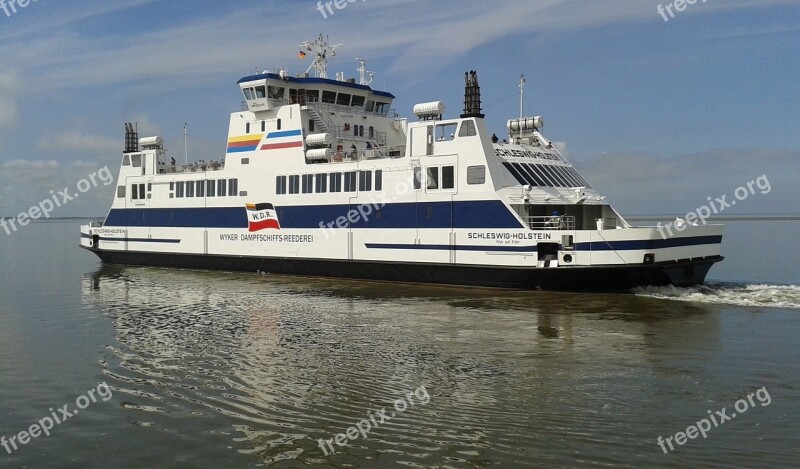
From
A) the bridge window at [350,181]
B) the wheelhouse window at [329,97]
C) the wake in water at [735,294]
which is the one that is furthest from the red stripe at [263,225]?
the wake in water at [735,294]

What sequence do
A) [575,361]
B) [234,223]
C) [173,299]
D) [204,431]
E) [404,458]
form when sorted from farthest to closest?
1. [234,223]
2. [173,299]
3. [575,361]
4. [204,431]
5. [404,458]

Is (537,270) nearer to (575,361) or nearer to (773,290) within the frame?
(773,290)

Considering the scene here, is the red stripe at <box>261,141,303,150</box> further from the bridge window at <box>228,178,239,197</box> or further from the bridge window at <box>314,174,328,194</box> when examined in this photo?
the bridge window at <box>228,178,239,197</box>

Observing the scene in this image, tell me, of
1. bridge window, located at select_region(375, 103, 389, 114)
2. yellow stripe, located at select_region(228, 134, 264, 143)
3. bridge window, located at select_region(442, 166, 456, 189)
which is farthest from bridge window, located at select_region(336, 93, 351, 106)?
bridge window, located at select_region(442, 166, 456, 189)

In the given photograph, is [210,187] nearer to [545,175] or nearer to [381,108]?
[381,108]

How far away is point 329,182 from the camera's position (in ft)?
74.4

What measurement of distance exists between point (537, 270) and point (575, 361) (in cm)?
767

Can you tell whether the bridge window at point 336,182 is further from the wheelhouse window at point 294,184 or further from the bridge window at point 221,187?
the bridge window at point 221,187

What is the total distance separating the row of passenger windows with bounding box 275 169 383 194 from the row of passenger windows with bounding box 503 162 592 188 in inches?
178

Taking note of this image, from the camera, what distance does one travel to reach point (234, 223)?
2570cm

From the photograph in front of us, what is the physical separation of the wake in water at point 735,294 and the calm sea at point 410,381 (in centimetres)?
8

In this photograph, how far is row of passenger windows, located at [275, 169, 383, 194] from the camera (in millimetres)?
21625

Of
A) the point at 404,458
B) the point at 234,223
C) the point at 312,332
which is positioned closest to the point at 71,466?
the point at 404,458

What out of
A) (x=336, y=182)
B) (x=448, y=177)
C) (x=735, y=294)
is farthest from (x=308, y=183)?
(x=735, y=294)
